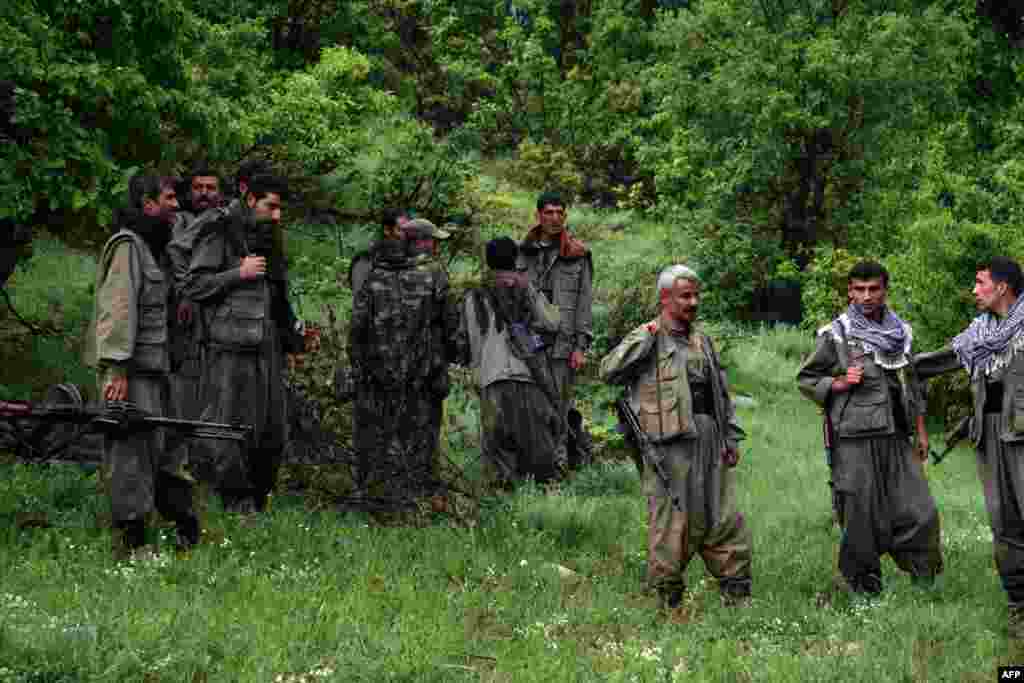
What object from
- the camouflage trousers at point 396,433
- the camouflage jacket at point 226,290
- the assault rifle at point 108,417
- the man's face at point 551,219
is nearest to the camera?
the assault rifle at point 108,417

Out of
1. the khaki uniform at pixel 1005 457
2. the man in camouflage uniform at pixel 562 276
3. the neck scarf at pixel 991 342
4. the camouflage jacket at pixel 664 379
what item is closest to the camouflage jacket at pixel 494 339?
the man in camouflage uniform at pixel 562 276

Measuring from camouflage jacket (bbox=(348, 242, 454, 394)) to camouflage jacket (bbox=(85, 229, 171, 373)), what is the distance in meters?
2.00

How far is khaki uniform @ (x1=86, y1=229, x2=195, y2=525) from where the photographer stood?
8.10 m

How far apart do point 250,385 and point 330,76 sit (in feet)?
36.6

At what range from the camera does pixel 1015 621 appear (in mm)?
8102

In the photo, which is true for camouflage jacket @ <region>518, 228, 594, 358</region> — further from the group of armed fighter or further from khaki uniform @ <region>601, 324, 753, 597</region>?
khaki uniform @ <region>601, 324, 753, 597</region>

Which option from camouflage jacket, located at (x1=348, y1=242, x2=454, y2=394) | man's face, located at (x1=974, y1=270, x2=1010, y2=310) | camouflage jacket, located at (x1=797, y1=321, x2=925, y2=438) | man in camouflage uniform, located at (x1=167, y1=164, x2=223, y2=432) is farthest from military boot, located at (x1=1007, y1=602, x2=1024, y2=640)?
man in camouflage uniform, located at (x1=167, y1=164, x2=223, y2=432)

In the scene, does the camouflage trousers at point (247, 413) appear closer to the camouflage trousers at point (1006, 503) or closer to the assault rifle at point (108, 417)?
the assault rifle at point (108, 417)

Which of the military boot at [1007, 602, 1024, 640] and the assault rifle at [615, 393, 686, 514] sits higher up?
the assault rifle at [615, 393, 686, 514]

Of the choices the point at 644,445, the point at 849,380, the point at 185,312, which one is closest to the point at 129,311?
the point at 185,312

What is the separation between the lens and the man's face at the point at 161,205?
332 inches

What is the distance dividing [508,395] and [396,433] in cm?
139

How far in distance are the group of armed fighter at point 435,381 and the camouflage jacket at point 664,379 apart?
12 millimetres

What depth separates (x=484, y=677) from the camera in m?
6.84
